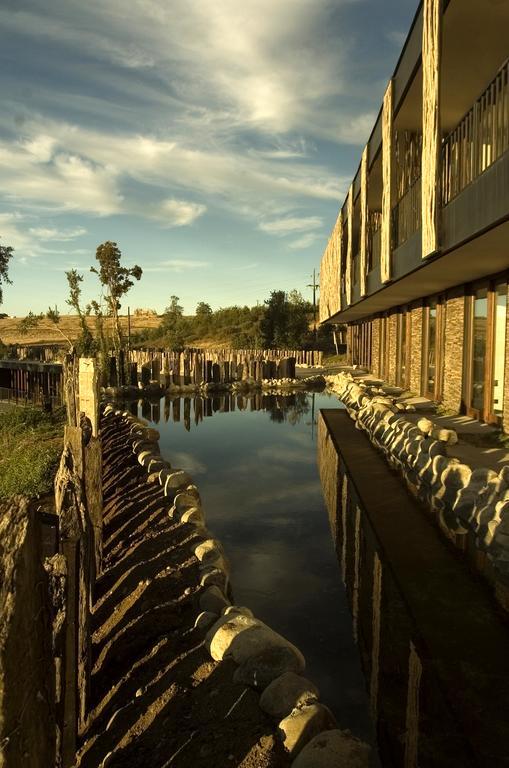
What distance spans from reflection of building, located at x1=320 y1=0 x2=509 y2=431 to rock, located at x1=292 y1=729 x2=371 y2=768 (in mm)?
5693

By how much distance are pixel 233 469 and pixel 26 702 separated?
32.5 feet

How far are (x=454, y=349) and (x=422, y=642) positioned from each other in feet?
34.1

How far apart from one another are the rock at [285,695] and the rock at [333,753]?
13.8 inches

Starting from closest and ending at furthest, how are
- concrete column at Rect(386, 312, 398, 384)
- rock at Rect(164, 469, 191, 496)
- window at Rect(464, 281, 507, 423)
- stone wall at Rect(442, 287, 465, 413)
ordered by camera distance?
rock at Rect(164, 469, 191, 496) → window at Rect(464, 281, 507, 423) → stone wall at Rect(442, 287, 465, 413) → concrete column at Rect(386, 312, 398, 384)

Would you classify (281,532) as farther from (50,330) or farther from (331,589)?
(50,330)

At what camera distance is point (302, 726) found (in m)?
3.15

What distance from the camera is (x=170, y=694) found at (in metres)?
3.60

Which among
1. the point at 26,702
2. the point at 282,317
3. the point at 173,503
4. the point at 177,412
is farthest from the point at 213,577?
the point at 282,317

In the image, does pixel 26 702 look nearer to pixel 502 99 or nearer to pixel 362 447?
pixel 502 99

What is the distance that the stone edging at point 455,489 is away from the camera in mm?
6043

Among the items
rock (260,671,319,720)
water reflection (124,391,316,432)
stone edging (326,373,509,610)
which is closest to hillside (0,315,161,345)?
water reflection (124,391,316,432)

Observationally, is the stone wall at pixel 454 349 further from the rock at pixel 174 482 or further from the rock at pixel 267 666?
the rock at pixel 267 666

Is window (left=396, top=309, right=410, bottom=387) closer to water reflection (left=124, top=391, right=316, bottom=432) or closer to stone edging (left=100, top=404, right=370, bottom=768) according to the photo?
water reflection (left=124, top=391, right=316, bottom=432)

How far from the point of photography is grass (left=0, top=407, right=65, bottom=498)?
8.66m
